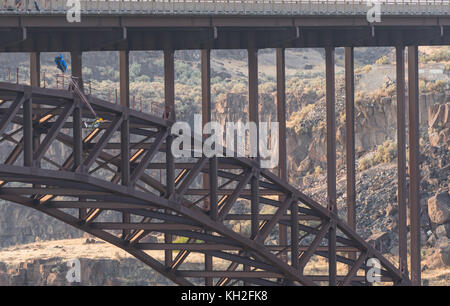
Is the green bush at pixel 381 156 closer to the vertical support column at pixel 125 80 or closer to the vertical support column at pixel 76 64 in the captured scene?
the vertical support column at pixel 125 80

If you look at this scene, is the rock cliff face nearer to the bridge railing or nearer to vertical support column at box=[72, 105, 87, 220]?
the bridge railing

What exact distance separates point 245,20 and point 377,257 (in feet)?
39.4

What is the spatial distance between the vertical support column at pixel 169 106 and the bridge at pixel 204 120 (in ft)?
0.17

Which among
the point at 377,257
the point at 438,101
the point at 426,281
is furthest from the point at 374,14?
the point at 438,101

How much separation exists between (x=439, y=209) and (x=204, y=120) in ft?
125

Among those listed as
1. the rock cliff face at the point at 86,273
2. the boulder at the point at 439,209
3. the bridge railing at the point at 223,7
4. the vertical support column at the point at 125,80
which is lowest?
the rock cliff face at the point at 86,273

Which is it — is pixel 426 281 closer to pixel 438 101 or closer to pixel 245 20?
pixel 438 101

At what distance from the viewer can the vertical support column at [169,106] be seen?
41188mm

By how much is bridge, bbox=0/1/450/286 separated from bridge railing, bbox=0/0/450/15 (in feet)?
0.19

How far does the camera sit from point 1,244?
10938 cm

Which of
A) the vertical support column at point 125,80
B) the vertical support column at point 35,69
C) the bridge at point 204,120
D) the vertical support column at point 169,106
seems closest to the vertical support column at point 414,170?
the bridge at point 204,120

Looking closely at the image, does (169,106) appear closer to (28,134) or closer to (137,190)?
(137,190)

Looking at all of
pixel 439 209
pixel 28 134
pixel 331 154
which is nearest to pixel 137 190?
pixel 331 154
